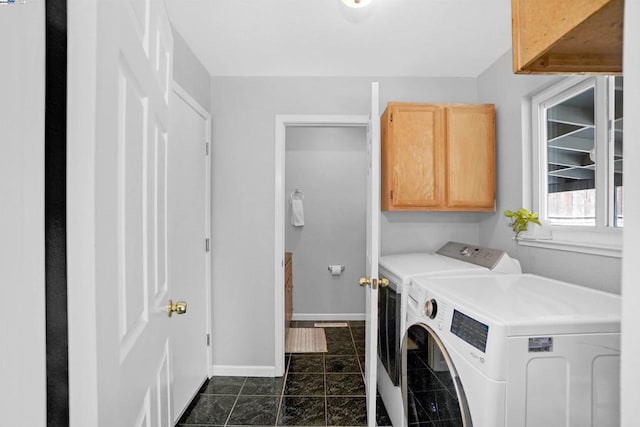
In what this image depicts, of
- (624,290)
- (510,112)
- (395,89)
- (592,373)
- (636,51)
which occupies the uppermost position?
(395,89)

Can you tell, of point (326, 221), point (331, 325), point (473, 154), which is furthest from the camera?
point (326, 221)

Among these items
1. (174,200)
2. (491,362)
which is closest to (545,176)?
(491,362)

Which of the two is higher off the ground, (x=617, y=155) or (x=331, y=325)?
(x=617, y=155)

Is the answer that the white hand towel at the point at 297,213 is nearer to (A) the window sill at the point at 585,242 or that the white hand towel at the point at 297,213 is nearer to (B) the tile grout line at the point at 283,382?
(B) the tile grout line at the point at 283,382

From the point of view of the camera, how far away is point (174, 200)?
2.01 metres

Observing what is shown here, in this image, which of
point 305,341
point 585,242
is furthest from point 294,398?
point 585,242

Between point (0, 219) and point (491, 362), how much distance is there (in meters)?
1.12

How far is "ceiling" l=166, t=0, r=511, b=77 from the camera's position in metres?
1.80

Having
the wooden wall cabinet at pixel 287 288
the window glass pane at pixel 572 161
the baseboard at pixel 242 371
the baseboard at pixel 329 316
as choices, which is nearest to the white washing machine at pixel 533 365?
the window glass pane at pixel 572 161

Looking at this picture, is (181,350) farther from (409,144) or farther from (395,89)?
(395,89)

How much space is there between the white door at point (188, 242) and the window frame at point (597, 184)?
2090 mm

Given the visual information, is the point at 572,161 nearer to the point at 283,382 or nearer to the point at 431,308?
the point at 431,308

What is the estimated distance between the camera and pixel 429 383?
4.33 feet

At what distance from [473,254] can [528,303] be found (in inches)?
39.3
